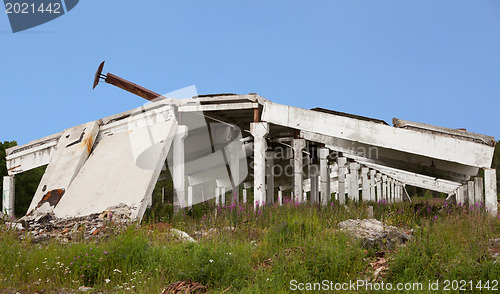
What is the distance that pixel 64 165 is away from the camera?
16.0 meters

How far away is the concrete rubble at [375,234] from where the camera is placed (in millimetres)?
8945

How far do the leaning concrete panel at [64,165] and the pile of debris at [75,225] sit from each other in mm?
915

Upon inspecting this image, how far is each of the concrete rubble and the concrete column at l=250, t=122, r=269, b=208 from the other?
3995 millimetres

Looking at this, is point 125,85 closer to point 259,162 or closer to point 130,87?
point 130,87

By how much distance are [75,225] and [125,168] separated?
2991 millimetres

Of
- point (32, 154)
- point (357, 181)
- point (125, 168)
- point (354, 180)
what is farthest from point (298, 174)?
point (32, 154)

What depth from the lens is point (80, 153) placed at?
15.9 m

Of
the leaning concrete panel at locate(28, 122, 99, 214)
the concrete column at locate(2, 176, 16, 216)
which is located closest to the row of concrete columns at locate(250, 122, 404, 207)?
the leaning concrete panel at locate(28, 122, 99, 214)

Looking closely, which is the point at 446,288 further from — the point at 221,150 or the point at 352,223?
the point at 221,150

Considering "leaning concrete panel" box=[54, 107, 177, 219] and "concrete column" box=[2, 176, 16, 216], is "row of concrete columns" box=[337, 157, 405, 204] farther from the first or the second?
"concrete column" box=[2, 176, 16, 216]

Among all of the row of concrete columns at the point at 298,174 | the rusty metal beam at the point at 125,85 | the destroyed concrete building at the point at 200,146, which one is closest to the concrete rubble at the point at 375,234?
the destroyed concrete building at the point at 200,146

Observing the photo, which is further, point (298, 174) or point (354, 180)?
point (354, 180)

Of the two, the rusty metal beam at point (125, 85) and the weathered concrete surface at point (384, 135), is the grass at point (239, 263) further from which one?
the rusty metal beam at point (125, 85)

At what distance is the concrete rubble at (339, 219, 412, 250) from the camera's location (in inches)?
352
